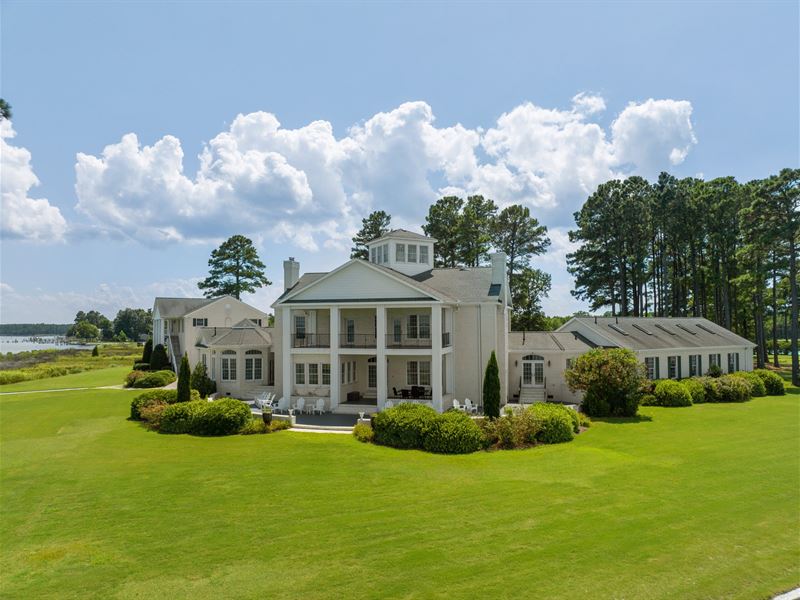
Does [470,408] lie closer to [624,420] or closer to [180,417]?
[624,420]

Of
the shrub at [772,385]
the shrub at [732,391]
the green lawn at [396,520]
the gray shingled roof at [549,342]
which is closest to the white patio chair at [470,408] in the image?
the gray shingled roof at [549,342]

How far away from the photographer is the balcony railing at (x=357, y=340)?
28.1m

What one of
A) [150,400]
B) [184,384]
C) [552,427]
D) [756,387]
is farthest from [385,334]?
[756,387]

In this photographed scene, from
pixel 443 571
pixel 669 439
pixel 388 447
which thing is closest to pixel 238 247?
pixel 388 447

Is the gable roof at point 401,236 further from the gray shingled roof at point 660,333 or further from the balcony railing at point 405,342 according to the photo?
the gray shingled roof at point 660,333

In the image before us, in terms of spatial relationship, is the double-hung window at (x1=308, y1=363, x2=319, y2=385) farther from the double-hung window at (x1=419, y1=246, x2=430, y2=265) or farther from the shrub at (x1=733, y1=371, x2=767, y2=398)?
the shrub at (x1=733, y1=371, x2=767, y2=398)

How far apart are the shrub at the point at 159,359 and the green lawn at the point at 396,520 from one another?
76.8 feet

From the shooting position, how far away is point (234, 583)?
8414mm

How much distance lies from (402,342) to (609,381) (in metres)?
11.4

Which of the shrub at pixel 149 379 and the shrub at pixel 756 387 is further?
the shrub at pixel 149 379

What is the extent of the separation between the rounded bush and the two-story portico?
570 centimetres

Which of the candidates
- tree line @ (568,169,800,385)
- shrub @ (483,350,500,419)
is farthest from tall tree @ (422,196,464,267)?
shrub @ (483,350,500,419)

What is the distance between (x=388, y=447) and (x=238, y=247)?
4564 cm

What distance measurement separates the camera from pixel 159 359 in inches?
1670
